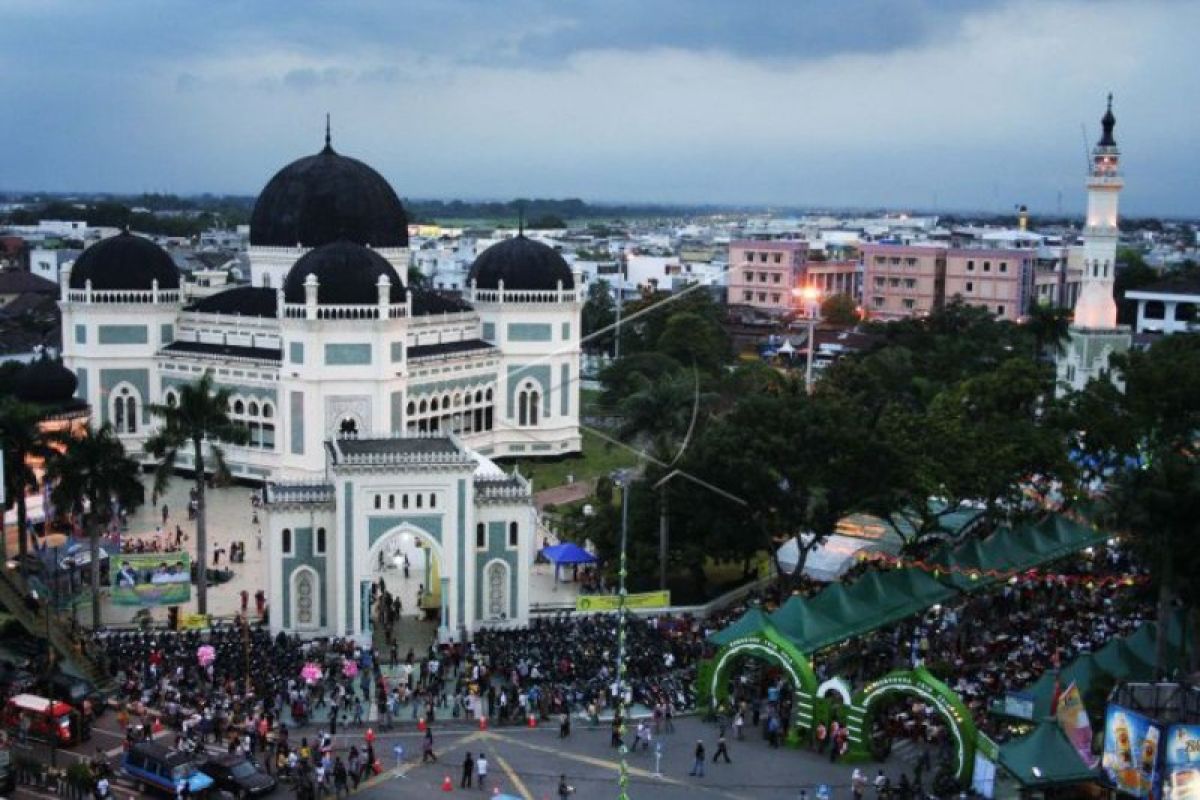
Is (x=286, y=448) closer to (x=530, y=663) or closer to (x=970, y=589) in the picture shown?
(x=530, y=663)

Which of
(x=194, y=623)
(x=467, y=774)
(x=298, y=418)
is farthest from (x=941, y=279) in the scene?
(x=467, y=774)

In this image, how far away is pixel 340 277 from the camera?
Answer: 54.9m

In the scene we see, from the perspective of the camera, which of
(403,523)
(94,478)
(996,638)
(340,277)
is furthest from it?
(340,277)

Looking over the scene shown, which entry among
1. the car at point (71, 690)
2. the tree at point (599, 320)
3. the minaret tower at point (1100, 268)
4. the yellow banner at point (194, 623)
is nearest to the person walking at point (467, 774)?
the car at point (71, 690)

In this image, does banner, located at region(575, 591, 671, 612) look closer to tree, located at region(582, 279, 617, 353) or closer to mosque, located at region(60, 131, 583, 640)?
mosque, located at region(60, 131, 583, 640)

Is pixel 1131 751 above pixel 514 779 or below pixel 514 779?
above

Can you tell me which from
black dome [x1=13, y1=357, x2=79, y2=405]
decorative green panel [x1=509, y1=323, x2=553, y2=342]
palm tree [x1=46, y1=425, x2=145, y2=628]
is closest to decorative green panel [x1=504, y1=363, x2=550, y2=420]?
decorative green panel [x1=509, y1=323, x2=553, y2=342]

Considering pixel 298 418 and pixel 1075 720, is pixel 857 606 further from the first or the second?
pixel 298 418

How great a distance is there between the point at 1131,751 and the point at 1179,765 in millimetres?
963

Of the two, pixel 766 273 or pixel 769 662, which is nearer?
pixel 769 662

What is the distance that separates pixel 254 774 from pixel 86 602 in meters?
14.5

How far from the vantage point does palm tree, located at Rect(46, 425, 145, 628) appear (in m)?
38.1

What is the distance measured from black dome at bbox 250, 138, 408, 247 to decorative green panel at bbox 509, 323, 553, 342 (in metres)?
7.11

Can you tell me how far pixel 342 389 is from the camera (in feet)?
181
